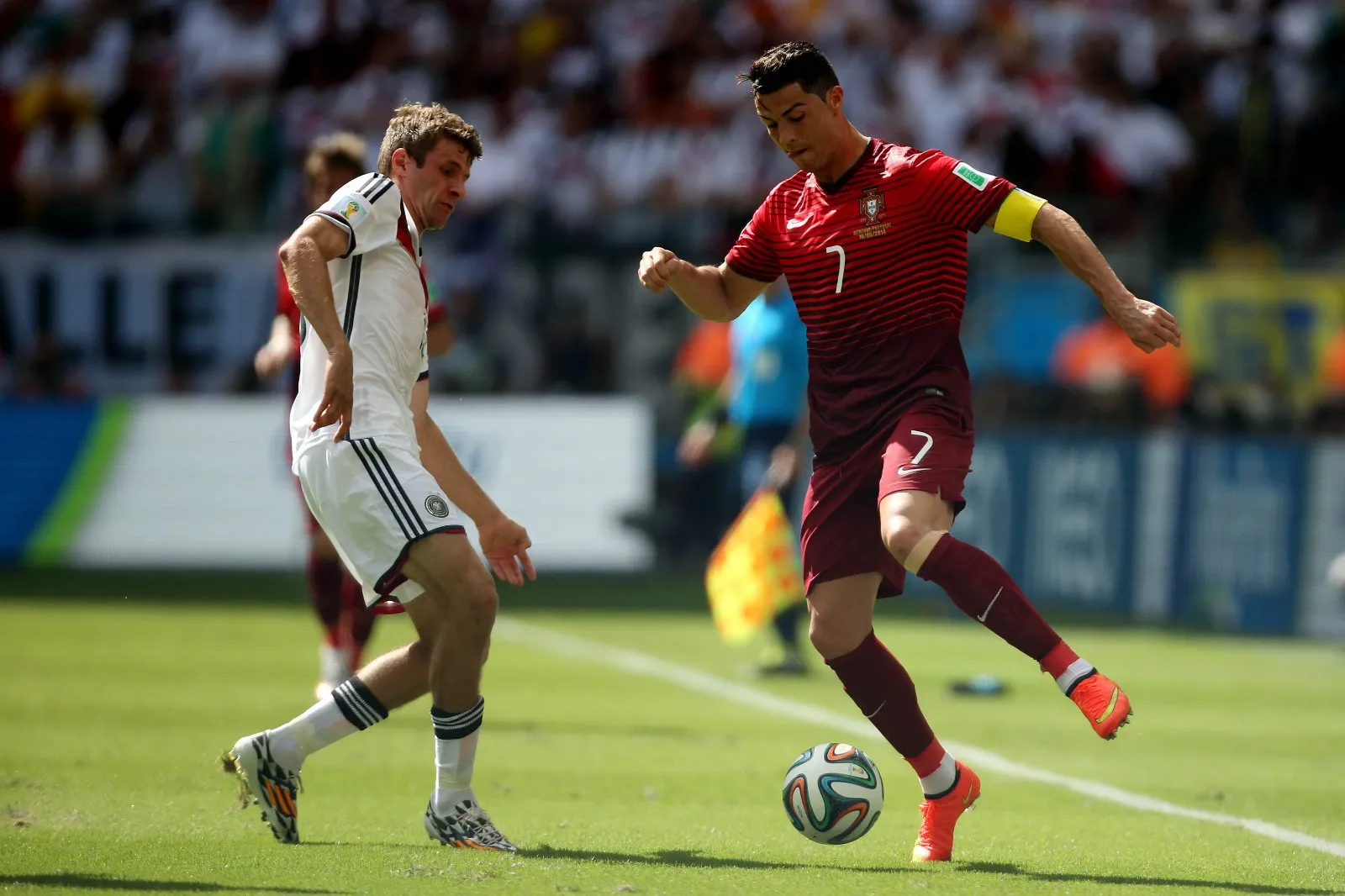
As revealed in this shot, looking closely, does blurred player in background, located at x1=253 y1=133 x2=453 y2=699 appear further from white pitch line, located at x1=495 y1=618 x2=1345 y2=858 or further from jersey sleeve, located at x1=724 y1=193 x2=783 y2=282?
jersey sleeve, located at x1=724 y1=193 x2=783 y2=282

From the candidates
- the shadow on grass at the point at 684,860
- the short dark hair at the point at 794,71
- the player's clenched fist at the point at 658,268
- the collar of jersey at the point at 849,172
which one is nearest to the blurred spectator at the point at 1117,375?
the collar of jersey at the point at 849,172

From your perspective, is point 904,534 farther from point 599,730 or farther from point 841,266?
point 599,730

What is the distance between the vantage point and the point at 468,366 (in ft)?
58.7

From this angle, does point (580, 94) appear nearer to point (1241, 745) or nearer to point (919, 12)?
point (919, 12)

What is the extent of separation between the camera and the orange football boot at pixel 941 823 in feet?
18.2

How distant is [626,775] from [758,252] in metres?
2.32

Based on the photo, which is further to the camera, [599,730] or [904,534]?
[599,730]

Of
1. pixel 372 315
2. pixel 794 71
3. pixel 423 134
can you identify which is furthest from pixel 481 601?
pixel 794 71

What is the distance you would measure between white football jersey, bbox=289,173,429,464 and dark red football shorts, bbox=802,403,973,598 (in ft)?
4.17

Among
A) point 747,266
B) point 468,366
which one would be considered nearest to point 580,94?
point 468,366

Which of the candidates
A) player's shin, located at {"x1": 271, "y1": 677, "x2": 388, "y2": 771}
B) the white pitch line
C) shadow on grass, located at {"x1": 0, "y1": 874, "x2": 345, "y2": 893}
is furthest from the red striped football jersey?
shadow on grass, located at {"x1": 0, "y1": 874, "x2": 345, "y2": 893}

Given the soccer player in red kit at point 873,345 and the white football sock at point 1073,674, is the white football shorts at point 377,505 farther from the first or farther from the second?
the white football sock at point 1073,674

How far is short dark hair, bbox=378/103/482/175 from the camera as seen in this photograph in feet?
18.4

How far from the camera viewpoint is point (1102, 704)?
4980 millimetres
